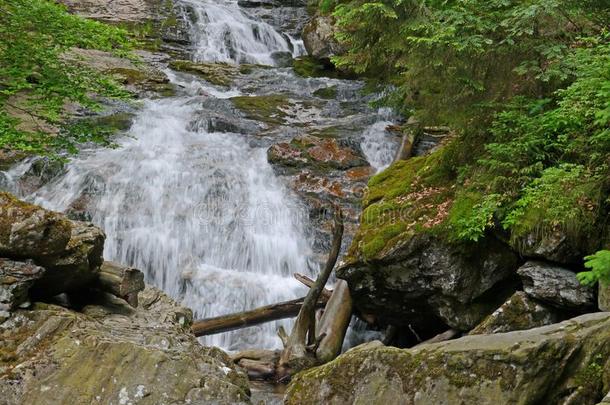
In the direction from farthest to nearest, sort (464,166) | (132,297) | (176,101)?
(176,101) < (464,166) < (132,297)

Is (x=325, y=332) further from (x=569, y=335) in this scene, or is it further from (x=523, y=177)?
(x=569, y=335)

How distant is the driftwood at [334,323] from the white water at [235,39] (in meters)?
17.3

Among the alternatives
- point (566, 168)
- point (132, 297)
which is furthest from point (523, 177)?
point (132, 297)

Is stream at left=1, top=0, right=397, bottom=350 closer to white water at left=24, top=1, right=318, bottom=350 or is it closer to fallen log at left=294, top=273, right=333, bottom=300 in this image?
white water at left=24, top=1, right=318, bottom=350

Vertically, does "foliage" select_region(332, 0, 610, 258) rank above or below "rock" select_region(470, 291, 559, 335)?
above

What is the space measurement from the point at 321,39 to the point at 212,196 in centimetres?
1257

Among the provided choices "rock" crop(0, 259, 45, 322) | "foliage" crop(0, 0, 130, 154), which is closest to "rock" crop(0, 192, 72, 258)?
"rock" crop(0, 259, 45, 322)

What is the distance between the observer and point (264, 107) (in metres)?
18.2

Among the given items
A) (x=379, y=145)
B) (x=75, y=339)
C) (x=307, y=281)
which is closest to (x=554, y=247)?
(x=307, y=281)

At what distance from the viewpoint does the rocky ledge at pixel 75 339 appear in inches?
180

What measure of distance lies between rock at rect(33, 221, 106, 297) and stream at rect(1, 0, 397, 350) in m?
2.81

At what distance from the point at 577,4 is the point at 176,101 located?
47.0 ft

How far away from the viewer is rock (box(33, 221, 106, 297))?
563cm

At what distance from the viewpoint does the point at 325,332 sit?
27.1 ft
